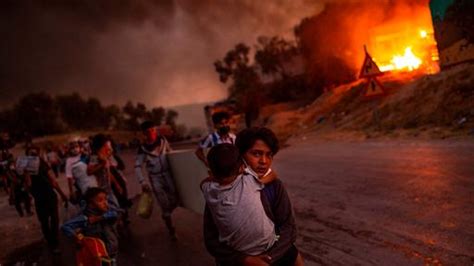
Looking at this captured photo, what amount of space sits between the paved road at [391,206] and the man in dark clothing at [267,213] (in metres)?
1.66

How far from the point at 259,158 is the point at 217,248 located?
59 centimetres

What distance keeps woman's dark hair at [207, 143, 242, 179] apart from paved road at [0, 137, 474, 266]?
2.12 m

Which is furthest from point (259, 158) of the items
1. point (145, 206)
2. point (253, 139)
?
point (145, 206)

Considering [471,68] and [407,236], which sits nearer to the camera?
[407,236]

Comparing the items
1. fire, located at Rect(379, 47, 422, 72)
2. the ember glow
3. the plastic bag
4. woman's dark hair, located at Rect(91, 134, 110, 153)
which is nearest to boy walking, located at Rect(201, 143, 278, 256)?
woman's dark hair, located at Rect(91, 134, 110, 153)

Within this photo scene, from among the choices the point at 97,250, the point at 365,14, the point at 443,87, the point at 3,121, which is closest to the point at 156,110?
the point at 3,121

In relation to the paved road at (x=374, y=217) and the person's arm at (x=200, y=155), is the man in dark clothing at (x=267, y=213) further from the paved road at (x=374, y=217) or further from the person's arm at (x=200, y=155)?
the person's arm at (x=200, y=155)

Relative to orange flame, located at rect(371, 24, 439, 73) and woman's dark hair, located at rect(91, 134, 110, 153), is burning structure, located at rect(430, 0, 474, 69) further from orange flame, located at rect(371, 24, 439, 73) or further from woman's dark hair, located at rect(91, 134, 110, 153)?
woman's dark hair, located at rect(91, 134, 110, 153)

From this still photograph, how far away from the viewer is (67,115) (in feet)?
247

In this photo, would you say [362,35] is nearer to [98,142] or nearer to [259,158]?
[98,142]

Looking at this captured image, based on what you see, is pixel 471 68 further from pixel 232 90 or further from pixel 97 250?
pixel 232 90

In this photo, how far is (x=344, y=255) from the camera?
Result: 3.94m

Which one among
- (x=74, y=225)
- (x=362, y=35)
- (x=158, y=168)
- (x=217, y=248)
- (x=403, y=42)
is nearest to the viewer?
(x=217, y=248)

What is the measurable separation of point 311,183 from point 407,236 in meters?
3.68
